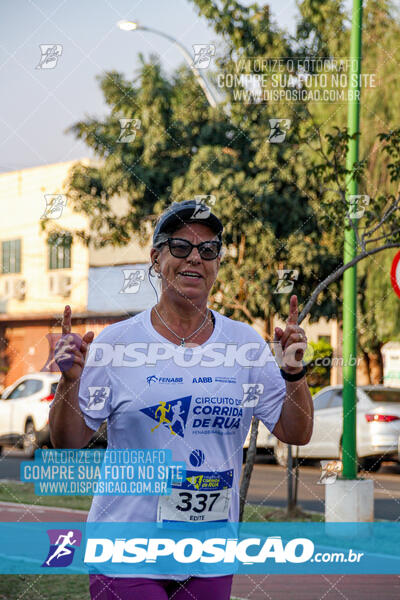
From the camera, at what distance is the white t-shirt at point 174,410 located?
10.7 ft

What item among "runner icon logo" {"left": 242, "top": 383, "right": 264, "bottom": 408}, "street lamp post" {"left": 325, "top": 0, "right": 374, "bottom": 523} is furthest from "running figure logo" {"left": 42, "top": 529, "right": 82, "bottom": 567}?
"runner icon logo" {"left": 242, "top": 383, "right": 264, "bottom": 408}

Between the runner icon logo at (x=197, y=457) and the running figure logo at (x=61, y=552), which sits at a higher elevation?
the runner icon logo at (x=197, y=457)

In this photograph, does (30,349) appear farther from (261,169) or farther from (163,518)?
(163,518)

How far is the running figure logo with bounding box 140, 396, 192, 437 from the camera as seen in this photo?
10.6 ft

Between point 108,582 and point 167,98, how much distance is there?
17165 millimetres

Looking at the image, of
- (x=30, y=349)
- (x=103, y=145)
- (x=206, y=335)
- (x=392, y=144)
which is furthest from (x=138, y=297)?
(x=206, y=335)

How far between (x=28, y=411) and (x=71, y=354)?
16820 millimetres

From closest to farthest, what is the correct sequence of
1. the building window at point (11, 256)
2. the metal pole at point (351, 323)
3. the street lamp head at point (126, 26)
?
the metal pole at point (351, 323)
the street lamp head at point (126, 26)
the building window at point (11, 256)

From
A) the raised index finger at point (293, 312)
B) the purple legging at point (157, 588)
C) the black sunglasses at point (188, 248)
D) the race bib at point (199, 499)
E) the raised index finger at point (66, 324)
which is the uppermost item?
the black sunglasses at point (188, 248)

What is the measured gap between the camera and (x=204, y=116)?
19938 millimetres

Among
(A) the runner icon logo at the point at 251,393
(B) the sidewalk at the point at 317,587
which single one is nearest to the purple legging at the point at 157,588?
(A) the runner icon logo at the point at 251,393

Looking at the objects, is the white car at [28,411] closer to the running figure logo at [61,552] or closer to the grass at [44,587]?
the running figure logo at [61,552]

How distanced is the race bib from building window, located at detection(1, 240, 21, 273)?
37.7m

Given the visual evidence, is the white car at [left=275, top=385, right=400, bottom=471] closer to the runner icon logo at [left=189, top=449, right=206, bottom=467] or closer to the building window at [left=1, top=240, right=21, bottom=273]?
the runner icon logo at [left=189, top=449, right=206, bottom=467]
